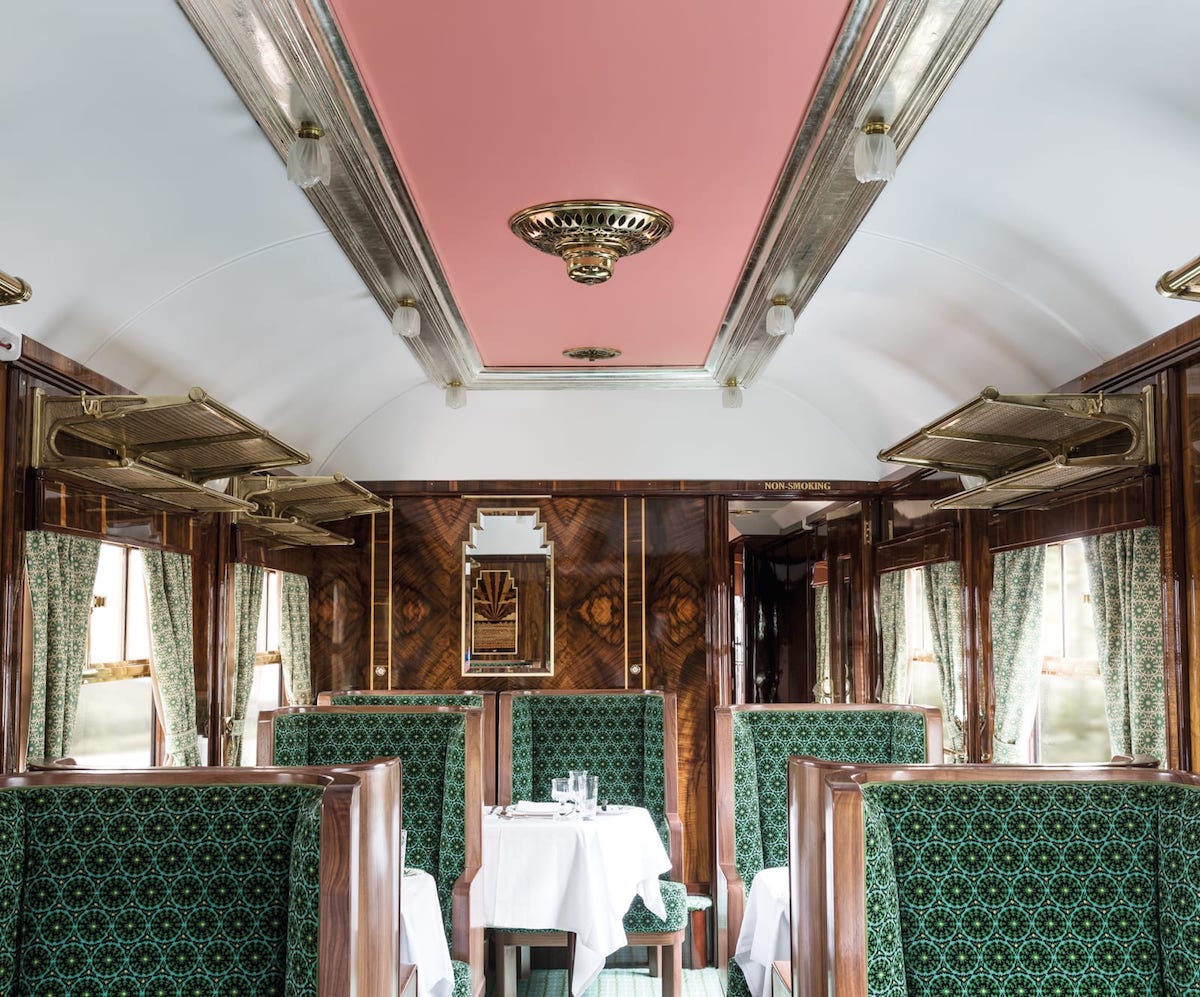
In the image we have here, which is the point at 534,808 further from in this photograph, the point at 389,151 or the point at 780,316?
the point at 389,151

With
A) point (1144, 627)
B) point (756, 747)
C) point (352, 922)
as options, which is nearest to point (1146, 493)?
point (1144, 627)

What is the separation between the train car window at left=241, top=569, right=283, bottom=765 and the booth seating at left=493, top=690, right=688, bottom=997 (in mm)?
1454

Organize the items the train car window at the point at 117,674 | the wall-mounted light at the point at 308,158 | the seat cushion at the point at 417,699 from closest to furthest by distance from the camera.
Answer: the wall-mounted light at the point at 308,158 → the train car window at the point at 117,674 → the seat cushion at the point at 417,699

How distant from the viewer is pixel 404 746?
4.88 metres

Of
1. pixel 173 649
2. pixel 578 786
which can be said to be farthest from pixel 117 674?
pixel 578 786

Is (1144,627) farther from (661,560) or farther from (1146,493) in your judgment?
(661,560)

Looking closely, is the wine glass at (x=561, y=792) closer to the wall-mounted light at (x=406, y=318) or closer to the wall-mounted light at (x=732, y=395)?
the wall-mounted light at (x=406, y=318)

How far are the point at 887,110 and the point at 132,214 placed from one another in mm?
2385

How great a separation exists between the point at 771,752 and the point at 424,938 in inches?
75.8

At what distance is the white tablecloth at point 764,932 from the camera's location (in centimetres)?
420

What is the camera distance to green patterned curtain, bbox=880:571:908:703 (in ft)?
22.8

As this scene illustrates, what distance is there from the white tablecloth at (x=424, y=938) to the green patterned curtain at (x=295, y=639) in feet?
10.1

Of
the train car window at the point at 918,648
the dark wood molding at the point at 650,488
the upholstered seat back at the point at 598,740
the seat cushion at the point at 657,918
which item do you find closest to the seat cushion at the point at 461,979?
the seat cushion at the point at 657,918

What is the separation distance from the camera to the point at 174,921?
8.34 feet
